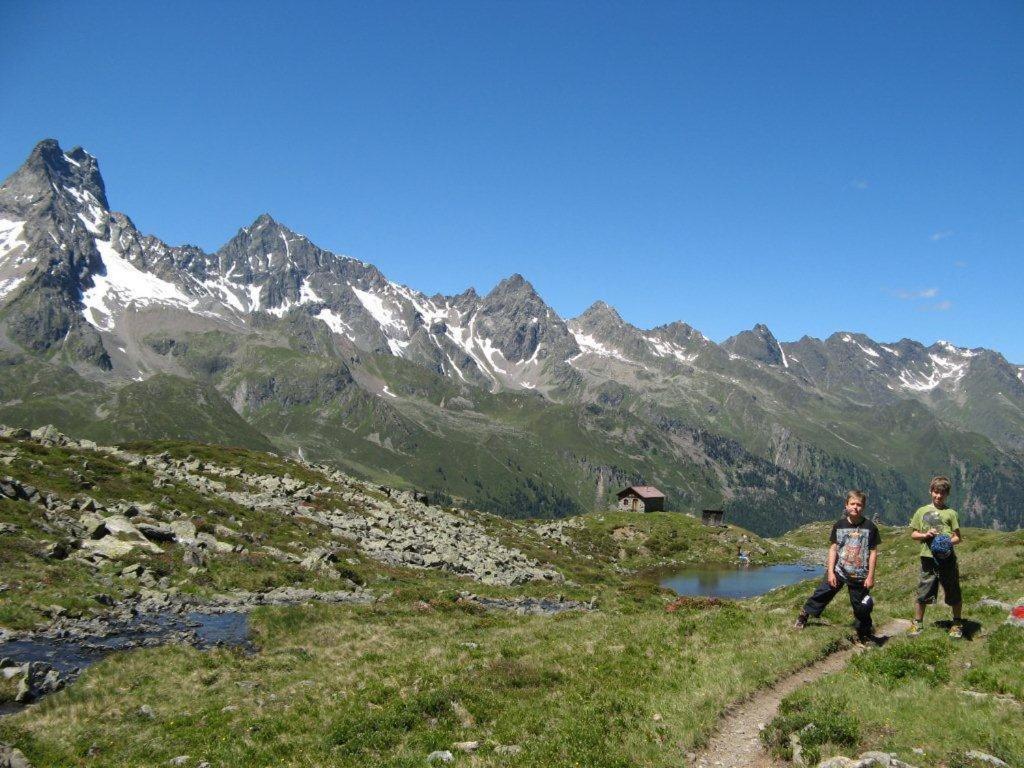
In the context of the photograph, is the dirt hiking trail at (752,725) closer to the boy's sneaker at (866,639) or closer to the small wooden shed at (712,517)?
the boy's sneaker at (866,639)

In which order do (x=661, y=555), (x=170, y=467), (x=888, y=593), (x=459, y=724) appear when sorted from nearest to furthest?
(x=459, y=724) → (x=888, y=593) → (x=170, y=467) → (x=661, y=555)

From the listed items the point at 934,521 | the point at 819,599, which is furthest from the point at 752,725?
the point at 934,521

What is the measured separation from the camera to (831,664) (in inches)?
757

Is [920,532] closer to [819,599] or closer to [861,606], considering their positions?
[861,606]

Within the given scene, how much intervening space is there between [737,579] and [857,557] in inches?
3013

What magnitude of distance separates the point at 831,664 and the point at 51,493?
47.9 metres

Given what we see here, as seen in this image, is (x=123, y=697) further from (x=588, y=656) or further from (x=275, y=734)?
(x=588, y=656)

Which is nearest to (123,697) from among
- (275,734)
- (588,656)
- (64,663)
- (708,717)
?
(64,663)

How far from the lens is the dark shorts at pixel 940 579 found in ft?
64.6

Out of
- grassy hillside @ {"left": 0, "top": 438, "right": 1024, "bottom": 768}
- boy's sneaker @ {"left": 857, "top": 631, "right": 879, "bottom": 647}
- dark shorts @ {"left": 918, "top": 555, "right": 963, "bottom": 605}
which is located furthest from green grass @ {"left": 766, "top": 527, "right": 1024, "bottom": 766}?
dark shorts @ {"left": 918, "top": 555, "right": 963, "bottom": 605}

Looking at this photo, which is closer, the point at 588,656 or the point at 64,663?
the point at 588,656

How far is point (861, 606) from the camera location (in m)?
20.4

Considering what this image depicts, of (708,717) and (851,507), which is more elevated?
(851,507)

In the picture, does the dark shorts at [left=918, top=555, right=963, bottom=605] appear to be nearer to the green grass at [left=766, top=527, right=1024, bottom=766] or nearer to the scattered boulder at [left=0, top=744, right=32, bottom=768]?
the green grass at [left=766, top=527, right=1024, bottom=766]
